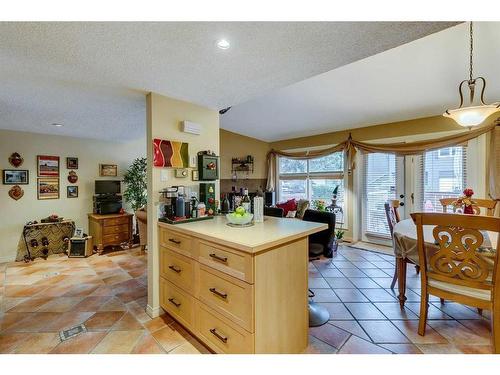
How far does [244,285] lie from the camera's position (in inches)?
53.2

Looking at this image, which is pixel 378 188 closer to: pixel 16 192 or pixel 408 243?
pixel 408 243

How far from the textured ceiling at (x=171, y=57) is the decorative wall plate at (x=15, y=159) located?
1.69 m

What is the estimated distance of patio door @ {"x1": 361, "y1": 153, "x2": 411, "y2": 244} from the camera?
4.20 m

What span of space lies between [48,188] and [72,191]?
0.33m

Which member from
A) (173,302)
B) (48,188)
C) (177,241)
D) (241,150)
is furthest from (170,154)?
(241,150)

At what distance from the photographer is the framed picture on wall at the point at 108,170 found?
4540mm

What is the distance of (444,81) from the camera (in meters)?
2.87

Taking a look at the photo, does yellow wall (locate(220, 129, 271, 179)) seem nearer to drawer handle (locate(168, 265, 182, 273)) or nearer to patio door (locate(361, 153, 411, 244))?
patio door (locate(361, 153, 411, 244))

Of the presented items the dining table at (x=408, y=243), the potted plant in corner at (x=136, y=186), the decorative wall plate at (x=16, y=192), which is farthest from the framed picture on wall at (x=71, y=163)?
the dining table at (x=408, y=243)

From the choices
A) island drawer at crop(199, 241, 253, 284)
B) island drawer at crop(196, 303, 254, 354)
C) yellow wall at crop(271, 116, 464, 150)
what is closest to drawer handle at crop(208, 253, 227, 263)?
island drawer at crop(199, 241, 253, 284)

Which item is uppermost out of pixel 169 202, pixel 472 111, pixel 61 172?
pixel 472 111

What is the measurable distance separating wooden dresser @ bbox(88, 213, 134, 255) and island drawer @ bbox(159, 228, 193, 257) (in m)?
2.62

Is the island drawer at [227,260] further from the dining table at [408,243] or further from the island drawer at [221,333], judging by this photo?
the dining table at [408,243]
